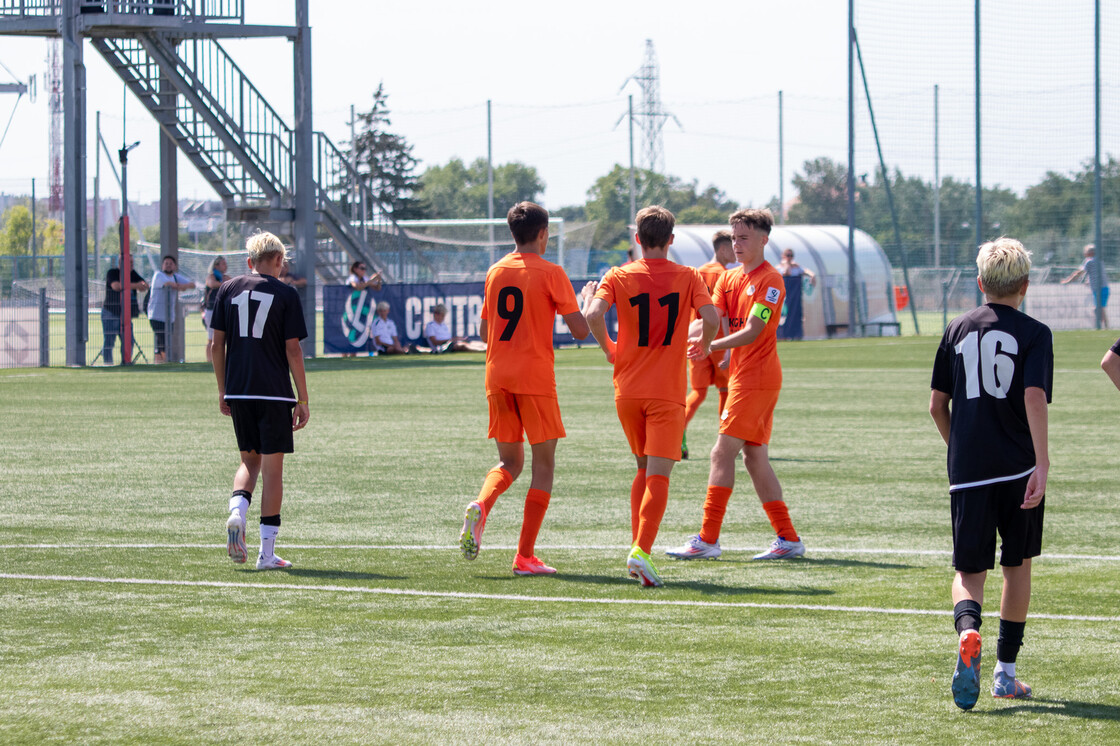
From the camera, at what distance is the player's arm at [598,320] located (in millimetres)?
7379

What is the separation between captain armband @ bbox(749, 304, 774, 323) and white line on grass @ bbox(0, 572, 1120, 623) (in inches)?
71.7

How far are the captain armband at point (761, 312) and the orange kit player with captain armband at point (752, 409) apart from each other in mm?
24

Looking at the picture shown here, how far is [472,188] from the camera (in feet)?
376

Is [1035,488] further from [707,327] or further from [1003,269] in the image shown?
[707,327]

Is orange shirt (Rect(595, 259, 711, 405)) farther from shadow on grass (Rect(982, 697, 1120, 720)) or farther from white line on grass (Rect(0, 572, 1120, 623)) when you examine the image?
shadow on grass (Rect(982, 697, 1120, 720))

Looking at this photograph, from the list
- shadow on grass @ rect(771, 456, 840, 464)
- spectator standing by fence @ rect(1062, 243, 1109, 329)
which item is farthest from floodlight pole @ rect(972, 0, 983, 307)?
shadow on grass @ rect(771, 456, 840, 464)

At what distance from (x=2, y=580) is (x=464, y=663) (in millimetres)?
2990

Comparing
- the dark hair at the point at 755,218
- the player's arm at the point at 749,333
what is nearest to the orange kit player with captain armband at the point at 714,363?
the dark hair at the point at 755,218

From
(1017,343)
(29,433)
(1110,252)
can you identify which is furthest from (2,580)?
(1110,252)

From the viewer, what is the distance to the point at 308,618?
6586 millimetres

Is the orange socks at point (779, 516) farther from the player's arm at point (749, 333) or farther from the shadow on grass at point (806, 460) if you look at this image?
the shadow on grass at point (806, 460)

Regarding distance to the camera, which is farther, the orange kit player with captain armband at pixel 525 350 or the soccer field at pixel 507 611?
the orange kit player with captain armband at pixel 525 350

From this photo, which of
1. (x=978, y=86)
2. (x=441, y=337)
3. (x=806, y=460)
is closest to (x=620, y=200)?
(x=978, y=86)

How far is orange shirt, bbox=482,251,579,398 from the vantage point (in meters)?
7.61
